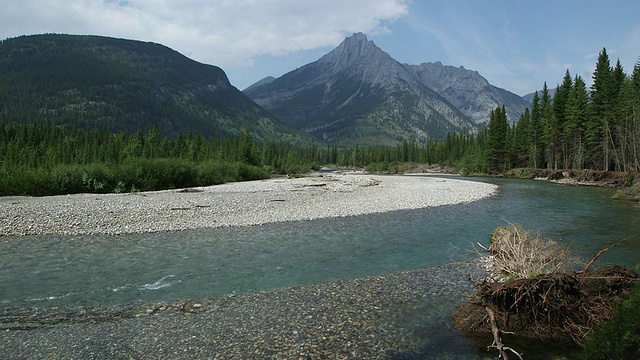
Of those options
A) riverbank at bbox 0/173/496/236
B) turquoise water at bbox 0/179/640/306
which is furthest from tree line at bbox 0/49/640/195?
turquoise water at bbox 0/179/640/306

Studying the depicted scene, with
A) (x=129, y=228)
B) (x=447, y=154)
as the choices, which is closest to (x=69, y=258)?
(x=129, y=228)

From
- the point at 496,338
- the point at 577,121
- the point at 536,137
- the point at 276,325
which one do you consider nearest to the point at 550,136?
the point at 536,137

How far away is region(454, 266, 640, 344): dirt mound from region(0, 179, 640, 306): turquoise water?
537 cm

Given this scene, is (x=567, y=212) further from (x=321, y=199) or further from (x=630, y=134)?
(x=630, y=134)

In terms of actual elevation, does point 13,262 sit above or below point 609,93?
below

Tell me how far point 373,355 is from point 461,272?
699 cm

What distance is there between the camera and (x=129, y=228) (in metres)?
21.0

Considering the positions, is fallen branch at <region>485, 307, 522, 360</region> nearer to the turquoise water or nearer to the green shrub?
the green shrub

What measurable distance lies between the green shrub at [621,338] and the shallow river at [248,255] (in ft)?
Answer: 24.6

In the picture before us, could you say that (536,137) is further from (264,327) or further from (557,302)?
(264,327)

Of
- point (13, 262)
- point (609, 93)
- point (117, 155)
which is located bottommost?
point (13, 262)

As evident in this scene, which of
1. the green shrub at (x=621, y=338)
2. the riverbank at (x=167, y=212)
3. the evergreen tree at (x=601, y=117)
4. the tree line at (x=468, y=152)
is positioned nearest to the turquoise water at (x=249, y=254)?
the riverbank at (x=167, y=212)

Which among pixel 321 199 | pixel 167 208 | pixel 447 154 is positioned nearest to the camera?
pixel 167 208

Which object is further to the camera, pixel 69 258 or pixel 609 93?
pixel 609 93
